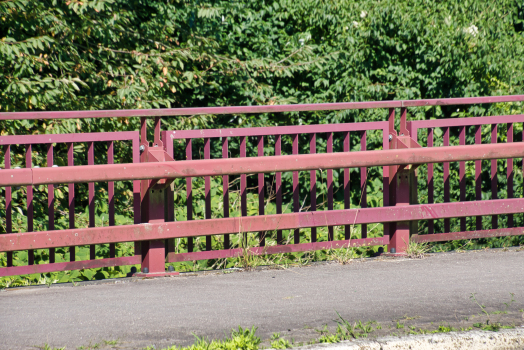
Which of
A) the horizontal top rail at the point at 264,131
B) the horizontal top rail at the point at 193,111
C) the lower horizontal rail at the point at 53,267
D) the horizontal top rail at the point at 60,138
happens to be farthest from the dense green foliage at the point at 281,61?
the lower horizontal rail at the point at 53,267

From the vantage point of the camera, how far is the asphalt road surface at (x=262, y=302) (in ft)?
9.48

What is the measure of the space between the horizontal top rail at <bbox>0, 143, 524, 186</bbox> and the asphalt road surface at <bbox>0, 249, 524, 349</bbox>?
713 millimetres

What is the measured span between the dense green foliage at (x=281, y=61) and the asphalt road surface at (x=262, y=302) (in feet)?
10.6

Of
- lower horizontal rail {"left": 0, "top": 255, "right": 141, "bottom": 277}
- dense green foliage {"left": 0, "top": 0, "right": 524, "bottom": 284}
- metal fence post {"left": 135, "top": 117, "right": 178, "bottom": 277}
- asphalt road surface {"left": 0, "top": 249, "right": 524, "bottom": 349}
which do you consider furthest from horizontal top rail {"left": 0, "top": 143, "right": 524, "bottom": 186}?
dense green foliage {"left": 0, "top": 0, "right": 524, "bottom": 284}

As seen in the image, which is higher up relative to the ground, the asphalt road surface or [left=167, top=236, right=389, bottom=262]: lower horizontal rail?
[left=167, top=236, right=389, bottom=262]: lower horizontal rail

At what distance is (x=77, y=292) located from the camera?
3.79 m

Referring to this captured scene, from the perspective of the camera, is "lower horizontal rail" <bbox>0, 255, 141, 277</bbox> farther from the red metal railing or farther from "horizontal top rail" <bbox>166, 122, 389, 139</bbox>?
"horizontal top rail" <bbox>166, 122, 389, 139</bbox>

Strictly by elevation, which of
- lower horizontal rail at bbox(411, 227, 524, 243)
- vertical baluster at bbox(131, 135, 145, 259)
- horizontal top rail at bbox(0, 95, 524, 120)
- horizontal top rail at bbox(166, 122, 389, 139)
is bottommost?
lower horizontal rail at bbox(411, 227, 524, 243)

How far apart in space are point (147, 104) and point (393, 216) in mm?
3946

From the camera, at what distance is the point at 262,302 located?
134 inches

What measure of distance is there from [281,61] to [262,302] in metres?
5.60

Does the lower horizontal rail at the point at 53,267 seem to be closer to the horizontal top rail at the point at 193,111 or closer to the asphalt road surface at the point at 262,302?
the asphalt road surface at the point at 262,302

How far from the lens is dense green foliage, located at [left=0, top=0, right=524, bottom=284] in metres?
7.46

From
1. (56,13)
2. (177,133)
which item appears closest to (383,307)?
(177,133)
